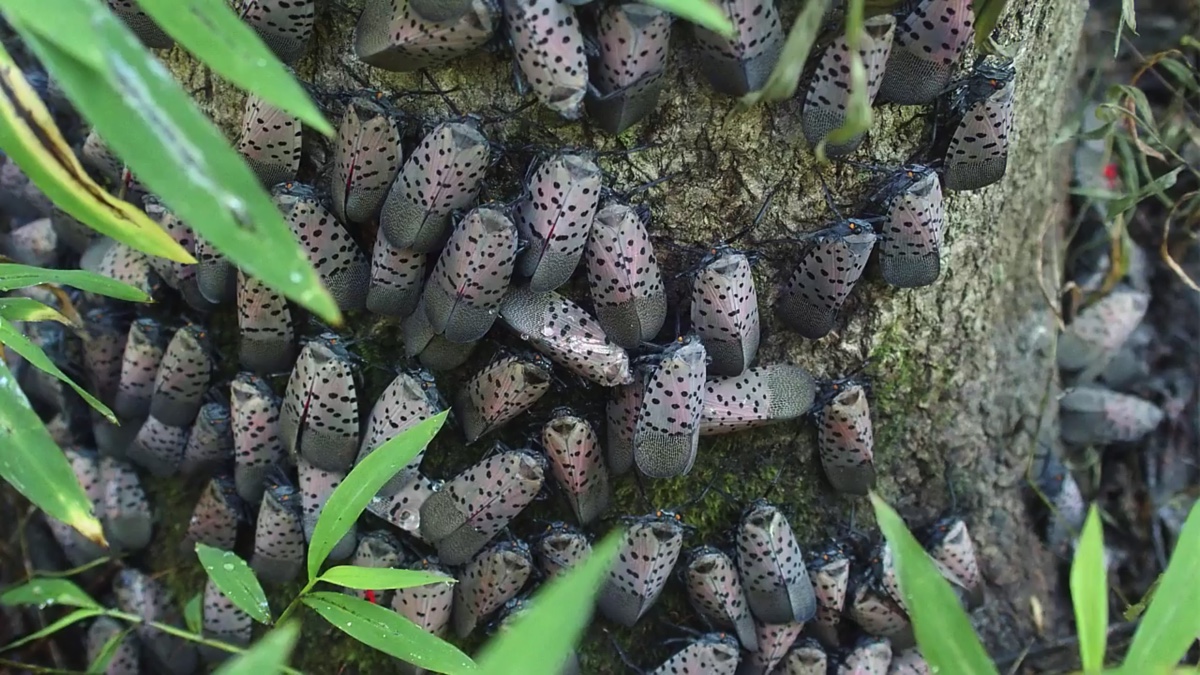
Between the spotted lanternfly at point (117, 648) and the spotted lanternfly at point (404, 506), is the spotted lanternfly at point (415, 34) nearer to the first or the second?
the spotted lanternfly at point (404, 506)

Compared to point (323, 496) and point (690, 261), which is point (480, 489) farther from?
point (690, 261)

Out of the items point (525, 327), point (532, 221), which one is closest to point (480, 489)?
point (525, 327)

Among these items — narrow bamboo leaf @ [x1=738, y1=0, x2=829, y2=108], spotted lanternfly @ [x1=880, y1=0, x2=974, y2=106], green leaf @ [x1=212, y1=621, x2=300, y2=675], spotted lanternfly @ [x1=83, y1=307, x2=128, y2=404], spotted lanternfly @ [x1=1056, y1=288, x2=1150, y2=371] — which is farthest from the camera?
spotted lanternfly @ [x1=1056, y1=288, x2=1150, y2=371]

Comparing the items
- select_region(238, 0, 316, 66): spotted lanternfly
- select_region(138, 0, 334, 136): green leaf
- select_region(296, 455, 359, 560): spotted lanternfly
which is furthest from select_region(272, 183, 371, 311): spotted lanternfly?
select_region(138, 0, 334, 136): green leaf

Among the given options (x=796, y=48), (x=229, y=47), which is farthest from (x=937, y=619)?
(x=229, y=47)

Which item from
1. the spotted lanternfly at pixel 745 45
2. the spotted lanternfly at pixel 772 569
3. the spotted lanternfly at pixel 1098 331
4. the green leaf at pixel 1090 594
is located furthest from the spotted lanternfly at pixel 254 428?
the spotted lanternfly at pixel 1098 331

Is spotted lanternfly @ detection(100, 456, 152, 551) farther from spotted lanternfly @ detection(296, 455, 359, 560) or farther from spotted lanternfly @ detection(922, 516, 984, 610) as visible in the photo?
spotted lanternfly @ detection(922, 516, 984, 610)

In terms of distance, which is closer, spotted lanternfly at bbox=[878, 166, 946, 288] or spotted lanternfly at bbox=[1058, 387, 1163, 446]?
spotted lanternfly at bbox=[878, 166, 946, 288]
